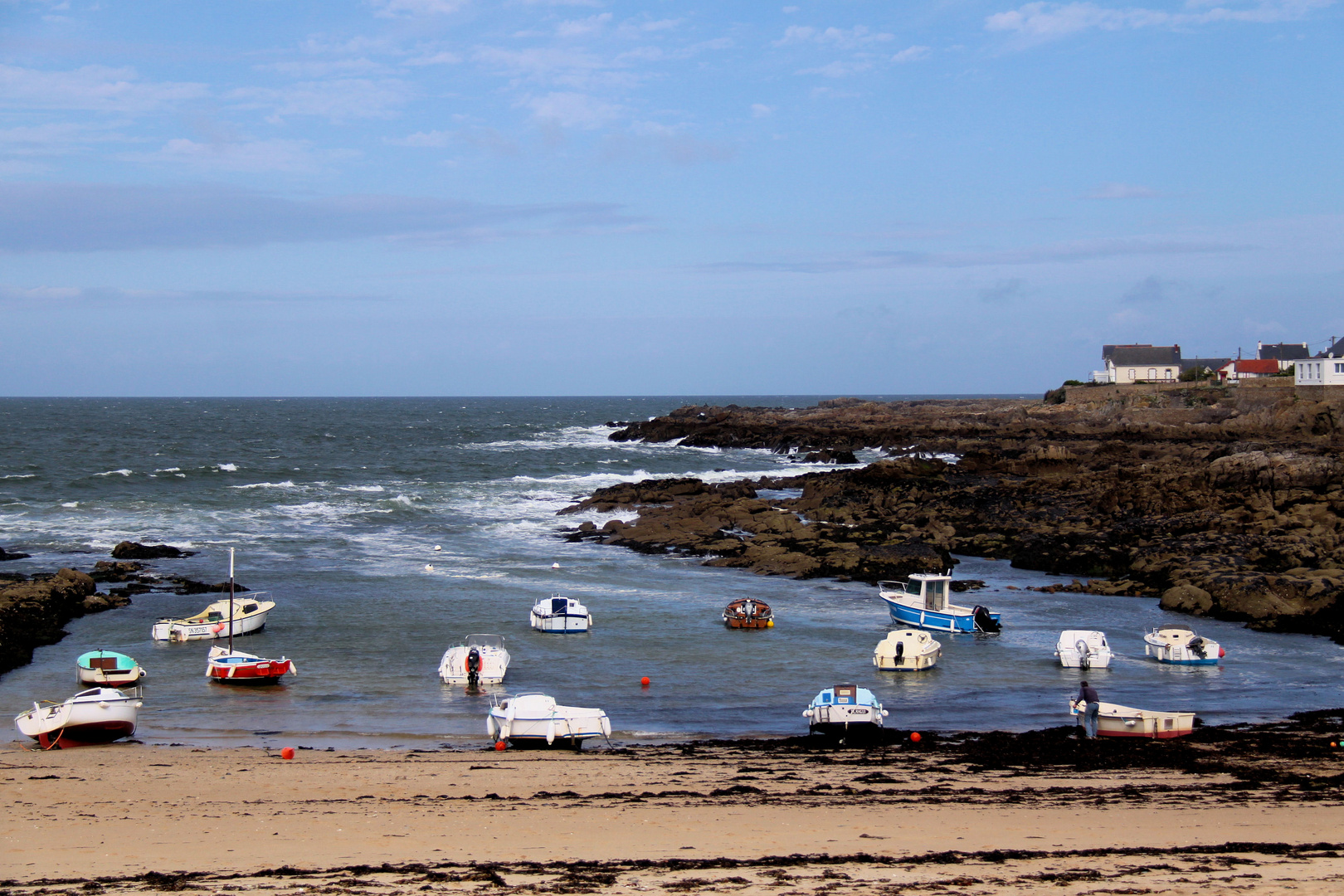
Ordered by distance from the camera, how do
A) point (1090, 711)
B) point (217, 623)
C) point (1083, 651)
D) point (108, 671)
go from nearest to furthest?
point (1090, 711)
point (108, 671)
point (1083, 651)
point (217, 623)

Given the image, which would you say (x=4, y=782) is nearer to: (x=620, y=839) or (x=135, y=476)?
(x=620, y=839)

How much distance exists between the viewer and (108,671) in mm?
20828

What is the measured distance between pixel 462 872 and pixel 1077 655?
16144 mm

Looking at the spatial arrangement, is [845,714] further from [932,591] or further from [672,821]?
[932,591]

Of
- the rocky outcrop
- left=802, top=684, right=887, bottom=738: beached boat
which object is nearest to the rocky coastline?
left=802, top=684, right=887, bottom=738: beached boat

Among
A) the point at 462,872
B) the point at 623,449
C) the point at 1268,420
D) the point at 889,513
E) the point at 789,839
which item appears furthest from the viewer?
the point at 623,449

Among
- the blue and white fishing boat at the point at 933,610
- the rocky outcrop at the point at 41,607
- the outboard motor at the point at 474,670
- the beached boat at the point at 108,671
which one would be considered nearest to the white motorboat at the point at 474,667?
the outboard motor at the point at 474,670

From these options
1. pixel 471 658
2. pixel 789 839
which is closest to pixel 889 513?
pixel 471 658

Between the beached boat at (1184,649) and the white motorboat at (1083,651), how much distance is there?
3.89ft

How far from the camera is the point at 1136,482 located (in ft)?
147

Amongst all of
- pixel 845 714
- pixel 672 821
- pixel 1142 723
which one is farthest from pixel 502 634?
pixel 1142 723

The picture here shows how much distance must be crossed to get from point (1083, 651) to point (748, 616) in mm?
8113

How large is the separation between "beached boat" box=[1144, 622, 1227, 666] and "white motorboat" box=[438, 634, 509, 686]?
14.3 m

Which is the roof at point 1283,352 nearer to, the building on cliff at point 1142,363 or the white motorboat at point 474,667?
the building on cliff at point 1142,363
